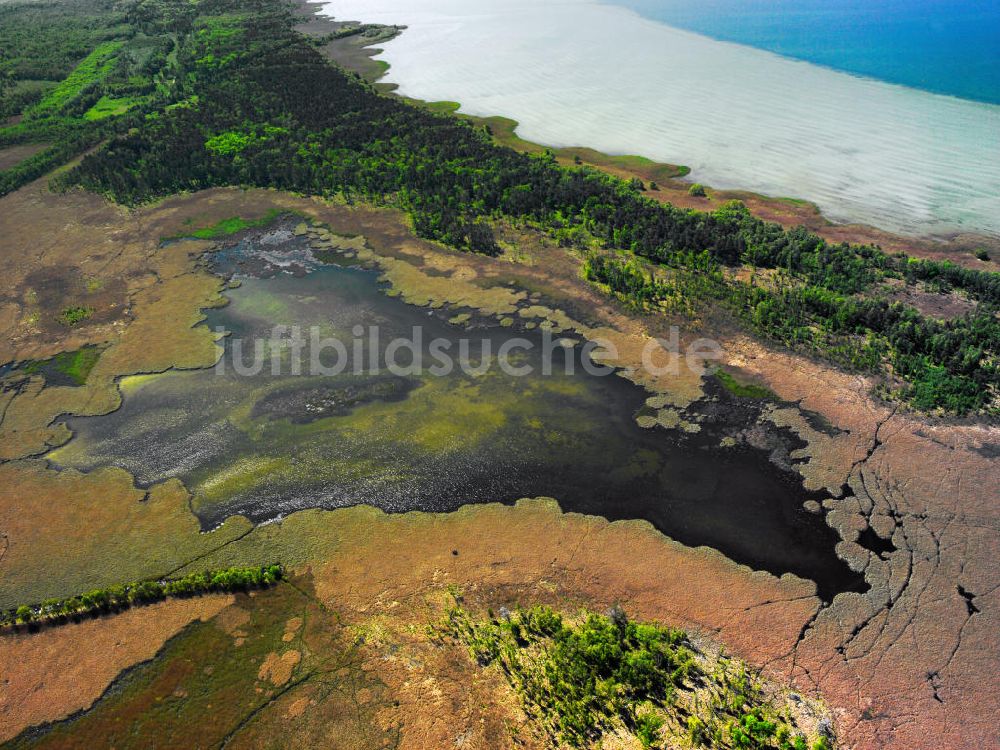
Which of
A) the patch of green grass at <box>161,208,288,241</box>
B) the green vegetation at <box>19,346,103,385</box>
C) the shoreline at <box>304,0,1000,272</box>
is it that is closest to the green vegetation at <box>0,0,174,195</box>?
the patch of green grass at <box>161,208,288,241</box>

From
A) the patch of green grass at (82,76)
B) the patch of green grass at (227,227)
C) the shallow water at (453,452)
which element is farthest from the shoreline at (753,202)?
the patch of green grass at (82,76)

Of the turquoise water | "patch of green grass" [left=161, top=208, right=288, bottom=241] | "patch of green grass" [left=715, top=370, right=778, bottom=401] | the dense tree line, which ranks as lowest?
"patch of green grass" [left=161, top=208, right=288, bottom=241]

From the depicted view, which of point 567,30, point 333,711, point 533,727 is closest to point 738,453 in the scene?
point 533,727

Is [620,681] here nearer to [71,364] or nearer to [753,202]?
[71,364]

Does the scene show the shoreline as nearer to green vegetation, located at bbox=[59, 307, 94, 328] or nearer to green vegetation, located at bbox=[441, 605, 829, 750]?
green vegetation, located at bbox=[441, 605, 829, 750]

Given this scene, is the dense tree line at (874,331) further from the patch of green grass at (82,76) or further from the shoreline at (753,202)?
the patch of green grass at (82,76)

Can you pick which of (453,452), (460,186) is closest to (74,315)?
(453,452)
